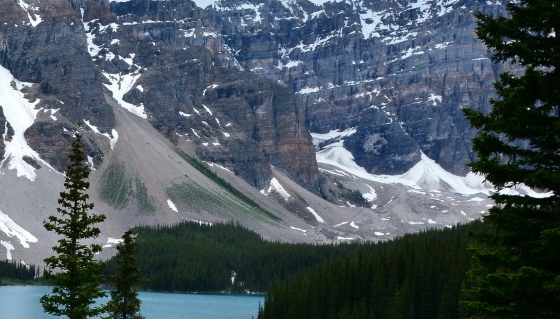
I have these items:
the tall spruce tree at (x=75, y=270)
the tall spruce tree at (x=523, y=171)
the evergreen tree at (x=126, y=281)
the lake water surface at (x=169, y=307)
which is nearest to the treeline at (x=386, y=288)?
the lake water surface at (x=169, y=307)

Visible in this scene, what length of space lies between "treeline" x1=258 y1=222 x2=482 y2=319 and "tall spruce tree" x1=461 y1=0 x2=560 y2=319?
6725cm

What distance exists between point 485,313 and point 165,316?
385 ft

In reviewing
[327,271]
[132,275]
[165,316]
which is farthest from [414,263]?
[132,275]

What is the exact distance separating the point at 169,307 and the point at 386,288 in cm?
6161

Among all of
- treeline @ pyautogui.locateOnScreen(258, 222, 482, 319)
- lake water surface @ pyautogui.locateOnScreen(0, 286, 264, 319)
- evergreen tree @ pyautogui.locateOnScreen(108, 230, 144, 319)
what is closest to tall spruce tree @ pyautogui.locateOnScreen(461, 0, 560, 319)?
evergreen tree @ pyautogui.locateOnScreen(108, 230, 144, 319)

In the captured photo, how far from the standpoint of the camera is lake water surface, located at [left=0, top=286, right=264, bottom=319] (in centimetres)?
13200

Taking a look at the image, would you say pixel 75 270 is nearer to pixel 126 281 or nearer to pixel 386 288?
pixel 126 281

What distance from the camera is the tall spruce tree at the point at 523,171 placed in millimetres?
21922

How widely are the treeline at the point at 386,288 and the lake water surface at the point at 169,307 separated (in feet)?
52.3

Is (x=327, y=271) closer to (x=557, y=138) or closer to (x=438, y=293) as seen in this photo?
(x=438, y=293)

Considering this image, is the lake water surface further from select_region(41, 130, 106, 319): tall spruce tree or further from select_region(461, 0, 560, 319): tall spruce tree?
select_region(461, 0, 560, 319): tall spruce tree

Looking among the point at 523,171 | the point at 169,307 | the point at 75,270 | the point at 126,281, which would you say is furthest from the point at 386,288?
the point at 523,171

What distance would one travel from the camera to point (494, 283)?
73.1 ft

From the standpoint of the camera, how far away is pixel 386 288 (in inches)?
4272
